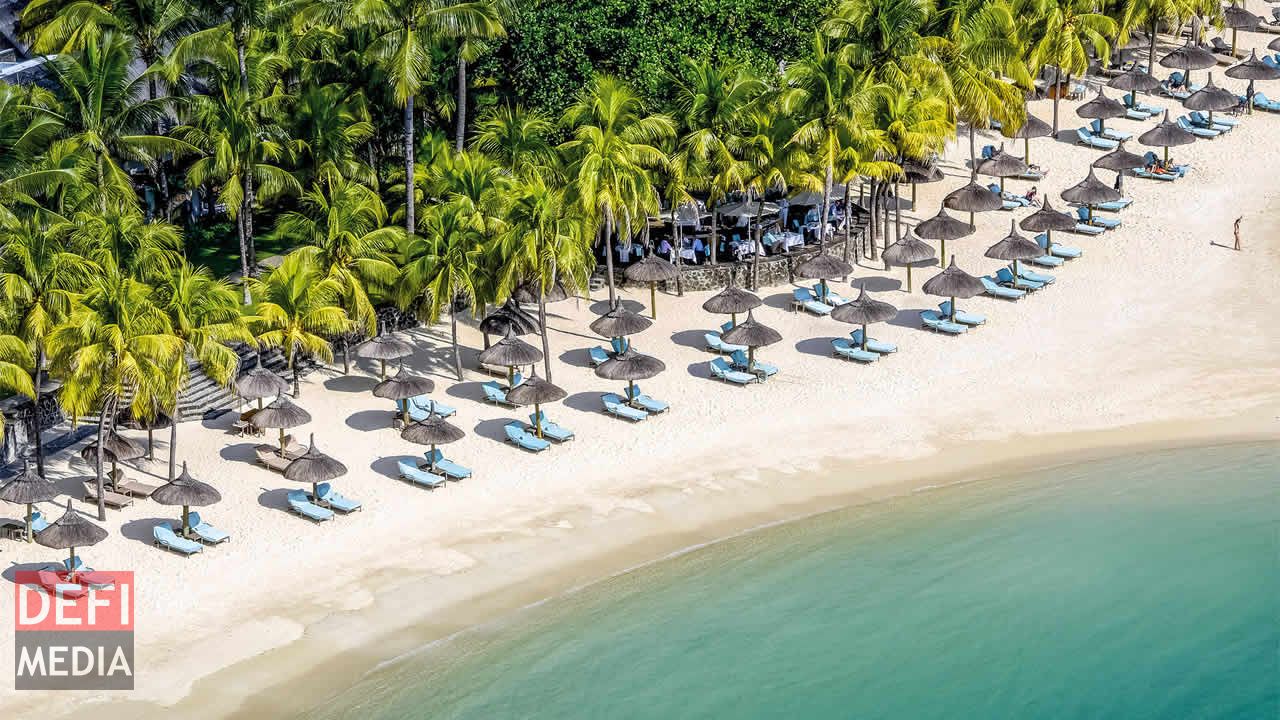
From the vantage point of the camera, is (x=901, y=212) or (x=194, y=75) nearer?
(x=194, y=75)

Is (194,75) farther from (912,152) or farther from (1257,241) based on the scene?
(1257,241)

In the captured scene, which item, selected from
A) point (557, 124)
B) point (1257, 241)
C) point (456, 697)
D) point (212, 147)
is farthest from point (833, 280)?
point (456, 697)

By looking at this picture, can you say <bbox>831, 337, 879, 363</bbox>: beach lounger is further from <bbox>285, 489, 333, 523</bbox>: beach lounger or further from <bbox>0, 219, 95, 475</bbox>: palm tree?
<bbox>0, 219, 95, 475</bbox>: palm tree

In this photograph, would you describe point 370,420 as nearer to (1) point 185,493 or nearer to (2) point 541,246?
(2) point 541,246

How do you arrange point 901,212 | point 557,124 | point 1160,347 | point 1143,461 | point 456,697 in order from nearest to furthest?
1. point 456,697
2. point 1143,461
3. point 1160,347
4. point 557,124
5. point 901,212

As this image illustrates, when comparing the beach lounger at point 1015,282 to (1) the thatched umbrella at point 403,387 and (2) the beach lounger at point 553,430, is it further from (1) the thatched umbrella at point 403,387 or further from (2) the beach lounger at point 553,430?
(1) the thatched umbrella at point 403,387

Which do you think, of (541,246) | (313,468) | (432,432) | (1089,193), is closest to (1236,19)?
(1089,193)

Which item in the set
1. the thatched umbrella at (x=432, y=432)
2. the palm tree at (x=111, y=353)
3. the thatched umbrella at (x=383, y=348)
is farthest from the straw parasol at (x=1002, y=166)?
the palm tree at (x=111, y=353)

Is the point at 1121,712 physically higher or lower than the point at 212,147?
lower
